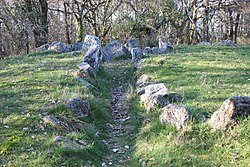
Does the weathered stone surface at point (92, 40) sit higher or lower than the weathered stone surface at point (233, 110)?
higher

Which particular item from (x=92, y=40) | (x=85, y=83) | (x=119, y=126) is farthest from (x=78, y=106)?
(x=92, y=40)

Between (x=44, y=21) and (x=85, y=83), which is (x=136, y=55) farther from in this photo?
(x=44, y=21)

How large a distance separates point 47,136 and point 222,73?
7.70 meters

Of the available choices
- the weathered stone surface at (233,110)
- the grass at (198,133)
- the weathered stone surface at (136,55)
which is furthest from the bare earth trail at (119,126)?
the weathered stone surface at (136,55)

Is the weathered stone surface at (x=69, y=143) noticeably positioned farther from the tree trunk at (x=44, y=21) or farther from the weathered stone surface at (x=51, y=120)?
the tree trunk at (x=44, y=21)

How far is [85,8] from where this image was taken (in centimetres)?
2788

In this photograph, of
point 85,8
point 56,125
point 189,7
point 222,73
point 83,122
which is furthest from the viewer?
point 189,7

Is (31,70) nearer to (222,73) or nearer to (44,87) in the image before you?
(44,87)

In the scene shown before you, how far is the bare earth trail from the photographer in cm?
684

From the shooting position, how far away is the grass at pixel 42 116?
6.02 m

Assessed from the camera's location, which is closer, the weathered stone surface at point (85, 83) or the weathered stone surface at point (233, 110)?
the weathered stone surface at point (233, 110)

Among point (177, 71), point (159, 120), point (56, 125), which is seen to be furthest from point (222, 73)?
point (56, 125)

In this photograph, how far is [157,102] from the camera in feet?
27.9

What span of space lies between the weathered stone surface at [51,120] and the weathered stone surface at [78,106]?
2.46ft
